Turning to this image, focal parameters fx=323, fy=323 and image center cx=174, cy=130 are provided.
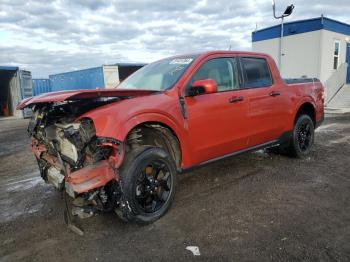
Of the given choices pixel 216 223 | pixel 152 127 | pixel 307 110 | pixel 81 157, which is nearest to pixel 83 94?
pixel 81 157

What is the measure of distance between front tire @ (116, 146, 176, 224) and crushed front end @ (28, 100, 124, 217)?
113 mm

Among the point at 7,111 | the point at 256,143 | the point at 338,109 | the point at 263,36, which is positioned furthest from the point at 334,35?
the point at 7,111

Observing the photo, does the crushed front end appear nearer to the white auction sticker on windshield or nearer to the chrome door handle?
the white auction sticker on windshield

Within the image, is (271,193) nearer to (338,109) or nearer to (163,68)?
(163,68)

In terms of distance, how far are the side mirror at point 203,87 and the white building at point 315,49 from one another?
13513 millimetres

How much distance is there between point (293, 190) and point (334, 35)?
15634 millimetres

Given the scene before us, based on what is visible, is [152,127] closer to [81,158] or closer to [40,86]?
[81,158]

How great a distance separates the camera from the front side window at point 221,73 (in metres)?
4.19

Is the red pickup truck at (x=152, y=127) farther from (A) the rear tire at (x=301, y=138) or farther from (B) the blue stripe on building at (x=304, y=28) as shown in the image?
(B) the blue stripe on building at (x=304, y=28)

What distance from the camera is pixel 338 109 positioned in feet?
46.5

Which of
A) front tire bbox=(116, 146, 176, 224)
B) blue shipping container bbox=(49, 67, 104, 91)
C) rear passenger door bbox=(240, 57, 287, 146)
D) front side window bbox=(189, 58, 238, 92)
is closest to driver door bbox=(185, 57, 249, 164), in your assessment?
front side window bbox=(189, 58, 238, 92)

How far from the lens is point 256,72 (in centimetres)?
501

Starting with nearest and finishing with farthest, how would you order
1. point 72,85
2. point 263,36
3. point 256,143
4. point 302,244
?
point 302,244 → point 256,143 → point 263,36 → point 72,85

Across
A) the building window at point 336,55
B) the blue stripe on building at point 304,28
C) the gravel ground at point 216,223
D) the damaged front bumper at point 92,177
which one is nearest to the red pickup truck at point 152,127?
the damaged front bumper at point 92,177
